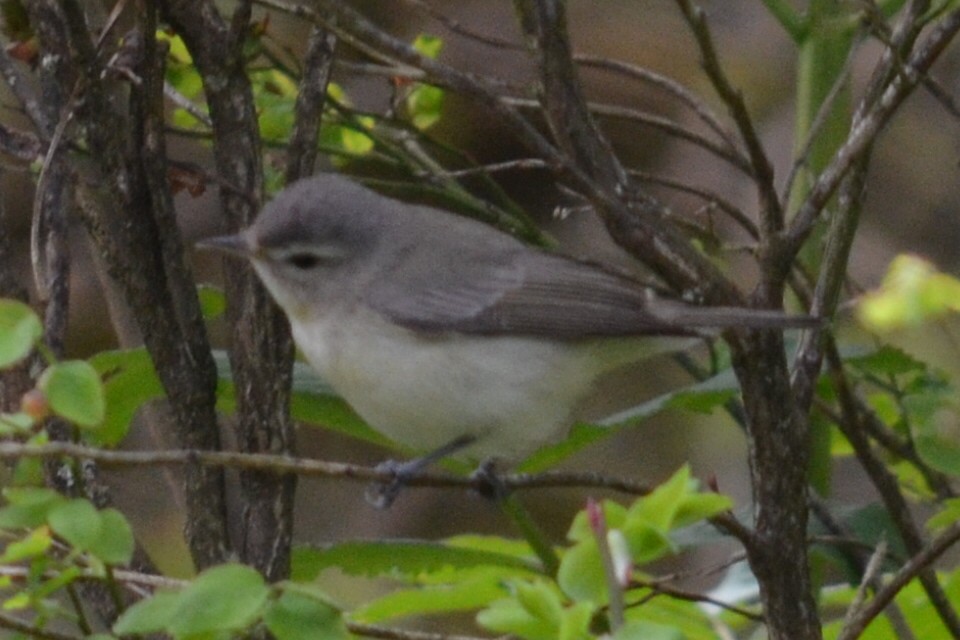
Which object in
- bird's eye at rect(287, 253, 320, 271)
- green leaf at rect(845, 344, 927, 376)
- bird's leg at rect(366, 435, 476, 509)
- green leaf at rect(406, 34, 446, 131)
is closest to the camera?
green leaf at rect(845, 344, 927, 376)

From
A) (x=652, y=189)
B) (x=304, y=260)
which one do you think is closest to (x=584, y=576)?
(x=304, y=260)

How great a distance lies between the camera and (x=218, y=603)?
1055 mm

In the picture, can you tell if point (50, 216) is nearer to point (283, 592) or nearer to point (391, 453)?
point (283, 592)

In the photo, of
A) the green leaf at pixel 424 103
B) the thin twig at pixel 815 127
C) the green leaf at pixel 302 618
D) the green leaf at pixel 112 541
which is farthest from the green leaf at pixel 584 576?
the green leaf at pixel 424 103

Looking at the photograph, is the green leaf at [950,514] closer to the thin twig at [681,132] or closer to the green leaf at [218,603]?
the thin twig at [681,132]

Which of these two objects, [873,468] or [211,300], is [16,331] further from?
[873,468]

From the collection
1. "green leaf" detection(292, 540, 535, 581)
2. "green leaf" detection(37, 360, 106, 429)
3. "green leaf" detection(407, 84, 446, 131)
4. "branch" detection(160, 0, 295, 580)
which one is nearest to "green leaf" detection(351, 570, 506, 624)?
"green leaf" detection(292, 540, 535, 581)

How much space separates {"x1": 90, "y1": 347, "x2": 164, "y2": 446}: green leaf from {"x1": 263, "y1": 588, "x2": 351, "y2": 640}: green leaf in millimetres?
819

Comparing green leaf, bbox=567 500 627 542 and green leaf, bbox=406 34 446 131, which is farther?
green leaf, bbox=406 34 446 131

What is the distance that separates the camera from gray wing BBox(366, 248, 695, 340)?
2.30 metres

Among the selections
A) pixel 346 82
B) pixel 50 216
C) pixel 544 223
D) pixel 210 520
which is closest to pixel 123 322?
pixel 50 216

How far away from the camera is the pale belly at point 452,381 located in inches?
85.2

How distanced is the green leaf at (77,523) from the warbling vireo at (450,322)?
0.97 meters

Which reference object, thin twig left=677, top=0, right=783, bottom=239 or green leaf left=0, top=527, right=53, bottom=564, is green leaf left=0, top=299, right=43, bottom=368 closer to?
green leaf left=0, top=527, right=53, bottom=564
